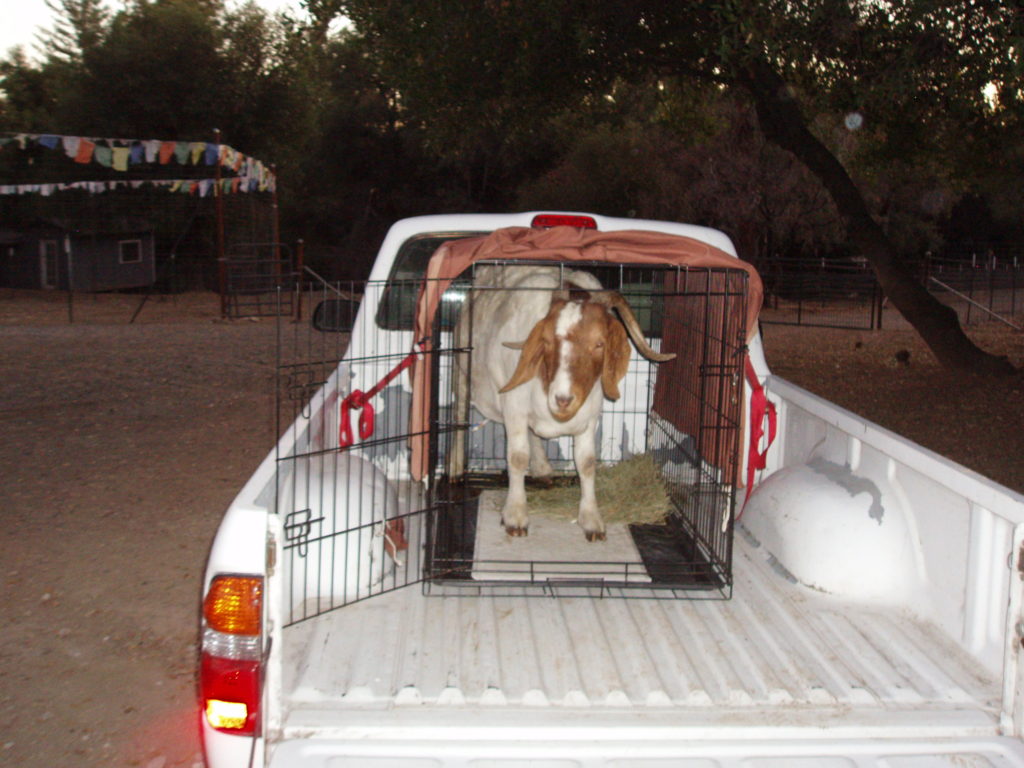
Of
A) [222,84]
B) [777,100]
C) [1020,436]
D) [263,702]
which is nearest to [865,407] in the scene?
[1020,436]

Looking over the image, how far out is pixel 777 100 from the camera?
12609 millimetres

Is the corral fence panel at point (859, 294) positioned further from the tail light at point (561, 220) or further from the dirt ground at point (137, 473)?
the tail light at point (561, 220)

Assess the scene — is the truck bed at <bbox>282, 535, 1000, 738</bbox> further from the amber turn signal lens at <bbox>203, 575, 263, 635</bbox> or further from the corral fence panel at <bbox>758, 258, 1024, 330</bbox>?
the corral fence panel at <bbox>758, 258, 1024, 330</bbox>

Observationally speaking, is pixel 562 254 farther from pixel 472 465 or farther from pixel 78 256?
pixel 78 256

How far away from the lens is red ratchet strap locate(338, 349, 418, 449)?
14.6 feet

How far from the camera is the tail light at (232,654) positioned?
2324 mm

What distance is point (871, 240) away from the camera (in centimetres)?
1314

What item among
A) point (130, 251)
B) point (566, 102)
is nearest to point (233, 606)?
point (566, 102)

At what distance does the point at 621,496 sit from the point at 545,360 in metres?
0.91

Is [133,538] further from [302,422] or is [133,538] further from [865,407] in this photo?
[865,407]

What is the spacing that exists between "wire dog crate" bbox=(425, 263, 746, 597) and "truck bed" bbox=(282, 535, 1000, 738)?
0.70ft

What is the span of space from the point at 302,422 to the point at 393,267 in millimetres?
1510

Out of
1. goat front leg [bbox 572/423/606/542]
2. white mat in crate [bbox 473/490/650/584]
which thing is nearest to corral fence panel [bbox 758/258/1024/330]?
goat front leg [bbox 572/423/606/542]

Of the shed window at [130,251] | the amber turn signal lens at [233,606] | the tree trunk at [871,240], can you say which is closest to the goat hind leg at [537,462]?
the amber turn signal lens at [233,606]
